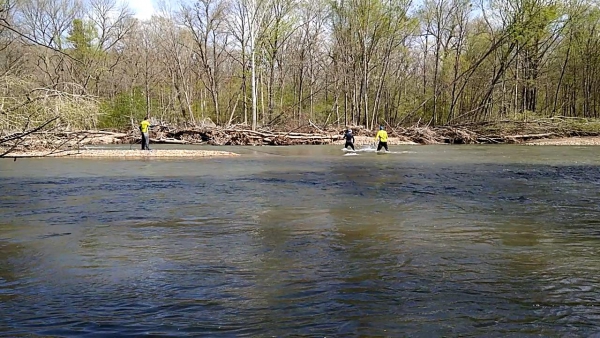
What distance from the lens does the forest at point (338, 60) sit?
5116 cm

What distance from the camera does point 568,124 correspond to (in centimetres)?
4469

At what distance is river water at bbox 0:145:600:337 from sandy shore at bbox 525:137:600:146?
29399mm

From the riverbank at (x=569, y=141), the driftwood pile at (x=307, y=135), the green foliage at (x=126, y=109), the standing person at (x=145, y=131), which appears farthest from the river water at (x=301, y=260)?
the green foliage at (x=126, y=109)

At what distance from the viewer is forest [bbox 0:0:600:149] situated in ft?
168

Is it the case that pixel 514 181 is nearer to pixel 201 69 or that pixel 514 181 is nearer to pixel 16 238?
pixel 16 238

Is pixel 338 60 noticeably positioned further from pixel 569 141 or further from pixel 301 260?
pixel 301 260

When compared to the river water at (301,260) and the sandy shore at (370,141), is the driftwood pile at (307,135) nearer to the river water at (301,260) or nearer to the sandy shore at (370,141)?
the sandy shore at (370,141)

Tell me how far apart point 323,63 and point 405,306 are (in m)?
55.8

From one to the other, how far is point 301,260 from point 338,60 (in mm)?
49962

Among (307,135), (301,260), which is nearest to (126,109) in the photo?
(307,135)

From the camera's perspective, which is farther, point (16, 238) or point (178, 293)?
point (16, 238)

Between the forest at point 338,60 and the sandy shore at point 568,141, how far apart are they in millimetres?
4044

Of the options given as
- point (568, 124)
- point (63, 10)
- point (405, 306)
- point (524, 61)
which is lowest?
point (405, 306)

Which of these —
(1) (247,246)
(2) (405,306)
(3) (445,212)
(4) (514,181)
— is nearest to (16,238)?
(1) (247,246)
